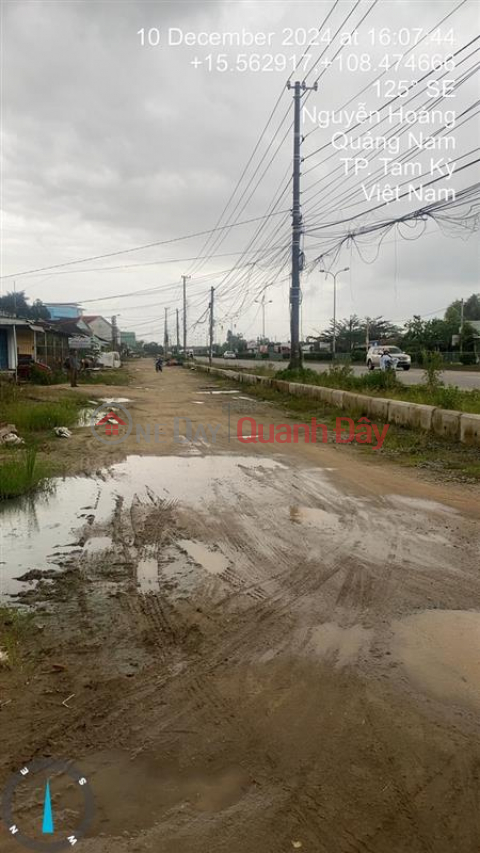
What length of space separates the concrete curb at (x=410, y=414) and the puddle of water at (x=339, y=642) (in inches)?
264

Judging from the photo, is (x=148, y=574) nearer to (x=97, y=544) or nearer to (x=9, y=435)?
(x=97, y=544)

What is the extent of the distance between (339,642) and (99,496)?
421 cm

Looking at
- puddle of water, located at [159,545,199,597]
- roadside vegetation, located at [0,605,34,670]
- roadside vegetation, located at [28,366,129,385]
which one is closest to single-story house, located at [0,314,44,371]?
roadside vegetation, located at [28,366,129,385]

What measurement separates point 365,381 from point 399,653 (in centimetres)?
1426

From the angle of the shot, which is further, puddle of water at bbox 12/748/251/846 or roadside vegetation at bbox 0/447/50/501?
roadside vegetation at bbox 0/447/50/501

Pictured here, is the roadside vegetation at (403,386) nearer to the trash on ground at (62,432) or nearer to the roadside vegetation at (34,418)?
the trash on ground at (62,432)

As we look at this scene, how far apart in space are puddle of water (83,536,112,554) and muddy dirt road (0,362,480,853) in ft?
0.08

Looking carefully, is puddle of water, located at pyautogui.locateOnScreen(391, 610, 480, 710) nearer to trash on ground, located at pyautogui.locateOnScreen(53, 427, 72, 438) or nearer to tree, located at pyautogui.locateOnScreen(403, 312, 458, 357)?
trash on ground, located at pyautogui.locateOnScreen(53, 427, 72, 438)

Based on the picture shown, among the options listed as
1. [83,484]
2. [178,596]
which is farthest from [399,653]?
[83,484]

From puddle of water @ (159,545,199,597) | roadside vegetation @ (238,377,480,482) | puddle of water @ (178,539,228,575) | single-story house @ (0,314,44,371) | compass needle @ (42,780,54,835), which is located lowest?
compass needle @ (42,780,54,835)

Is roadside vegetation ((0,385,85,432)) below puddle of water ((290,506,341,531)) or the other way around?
the other way around

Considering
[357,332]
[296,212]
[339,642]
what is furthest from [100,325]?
[339,642]

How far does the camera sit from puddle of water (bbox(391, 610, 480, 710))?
3.00 metres

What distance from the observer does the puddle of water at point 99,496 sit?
5031 millimetres
